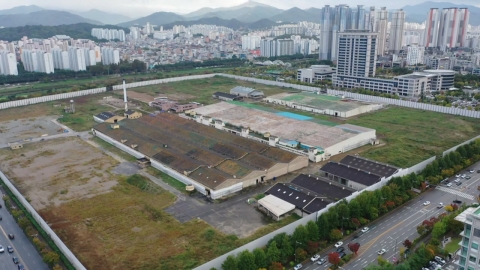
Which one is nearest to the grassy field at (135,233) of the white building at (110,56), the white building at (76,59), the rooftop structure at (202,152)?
the rooftop structure at (202,152)

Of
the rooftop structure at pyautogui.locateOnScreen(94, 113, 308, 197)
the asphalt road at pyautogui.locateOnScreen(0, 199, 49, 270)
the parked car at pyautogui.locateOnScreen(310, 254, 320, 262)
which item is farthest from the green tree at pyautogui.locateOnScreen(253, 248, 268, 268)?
the asphalt road at pyautogui.locateOnScreen(0, 199, 49, 270)

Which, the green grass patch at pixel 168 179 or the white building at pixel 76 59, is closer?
the green grass patch at pixel 168 179

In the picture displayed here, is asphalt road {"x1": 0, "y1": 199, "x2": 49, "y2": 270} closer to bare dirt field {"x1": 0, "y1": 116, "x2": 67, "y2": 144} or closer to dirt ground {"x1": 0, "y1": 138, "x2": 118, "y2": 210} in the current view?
dirt ground {"x1": 0, "y1": 138, "x2": 118, "y2": 210}

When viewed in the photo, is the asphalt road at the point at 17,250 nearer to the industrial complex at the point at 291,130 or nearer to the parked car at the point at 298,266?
the parked car at the point at 298,266

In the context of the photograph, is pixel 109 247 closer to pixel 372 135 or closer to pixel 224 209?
pixel 224 209

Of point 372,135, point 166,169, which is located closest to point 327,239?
point 166,169

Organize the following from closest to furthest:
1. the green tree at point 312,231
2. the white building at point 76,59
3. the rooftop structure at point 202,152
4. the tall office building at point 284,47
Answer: the green tree at point 312,231 → the rooftop structure at point 202,152 → the white building at point 76,59 → the tall office building at point 284,47
